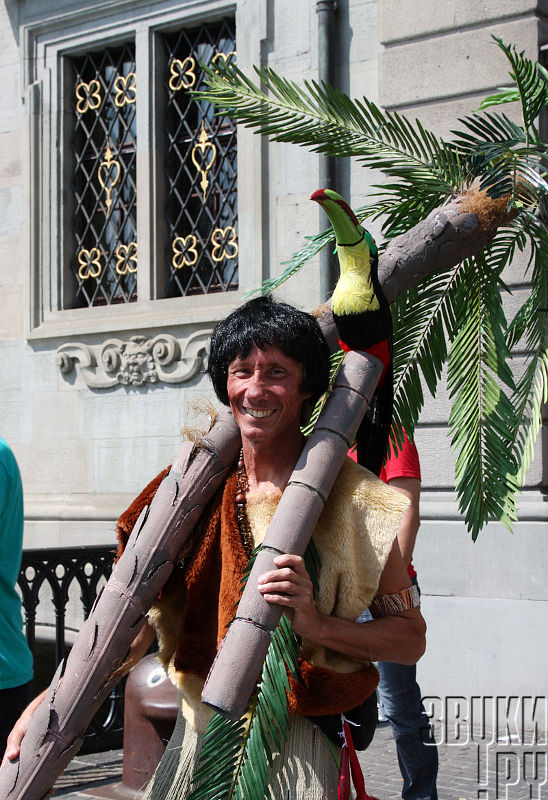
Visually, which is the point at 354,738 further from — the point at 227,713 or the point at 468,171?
the point at 468,171

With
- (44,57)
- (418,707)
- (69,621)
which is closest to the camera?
(418,707)

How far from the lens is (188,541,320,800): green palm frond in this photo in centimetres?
209

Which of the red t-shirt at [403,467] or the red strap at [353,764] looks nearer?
the red strap at [353,764]

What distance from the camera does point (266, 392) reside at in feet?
7.80

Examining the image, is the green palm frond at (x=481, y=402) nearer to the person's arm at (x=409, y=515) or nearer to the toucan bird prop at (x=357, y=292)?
the toucan bird prop at (x=357, y=292)

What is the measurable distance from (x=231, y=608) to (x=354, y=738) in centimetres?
50

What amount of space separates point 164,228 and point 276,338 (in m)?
7.16

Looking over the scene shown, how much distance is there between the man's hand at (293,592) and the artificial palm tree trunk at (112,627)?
39cm

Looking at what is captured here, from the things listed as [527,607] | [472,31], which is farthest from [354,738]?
[472,31]

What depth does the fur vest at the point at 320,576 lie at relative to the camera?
2305 mm

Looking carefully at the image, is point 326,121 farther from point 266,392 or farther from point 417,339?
point 266,392

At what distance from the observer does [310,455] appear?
2.26 m

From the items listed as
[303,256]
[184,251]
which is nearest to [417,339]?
→ [303,256]

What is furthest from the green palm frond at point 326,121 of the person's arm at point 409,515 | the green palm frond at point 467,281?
the person's arm at point 409,515
